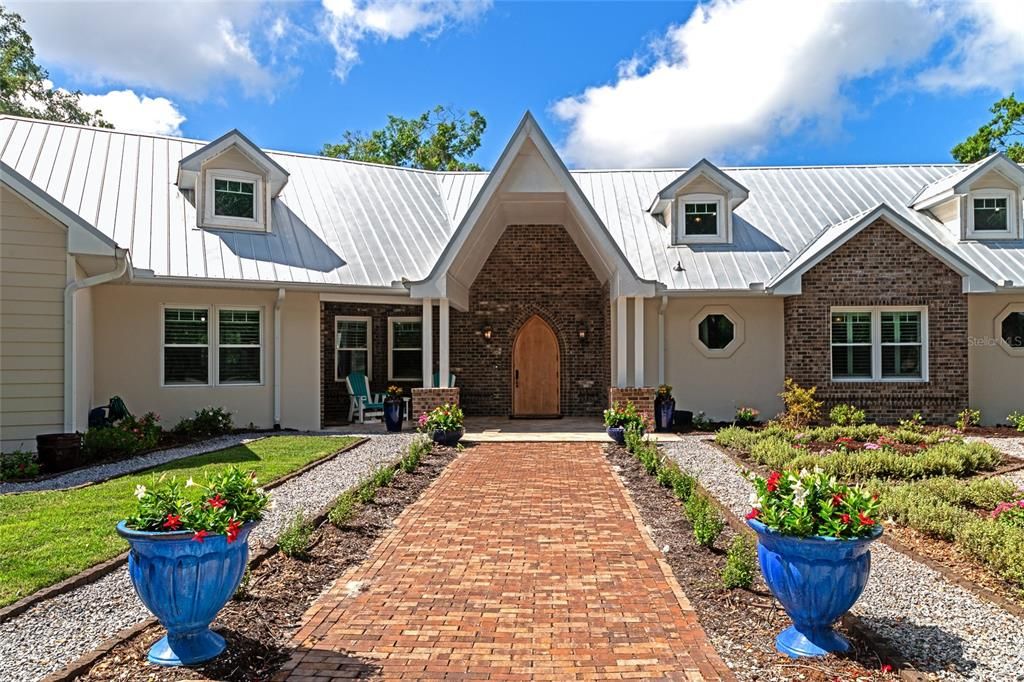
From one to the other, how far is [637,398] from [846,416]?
432 centimetres

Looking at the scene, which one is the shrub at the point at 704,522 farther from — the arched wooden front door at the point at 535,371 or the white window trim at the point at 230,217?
the white window trim at the point at 230,217

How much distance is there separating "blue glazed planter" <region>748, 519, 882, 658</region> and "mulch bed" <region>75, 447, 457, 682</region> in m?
2.91


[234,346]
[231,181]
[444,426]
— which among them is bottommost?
[444,426]

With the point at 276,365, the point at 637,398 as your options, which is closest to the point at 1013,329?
the point at 637,398

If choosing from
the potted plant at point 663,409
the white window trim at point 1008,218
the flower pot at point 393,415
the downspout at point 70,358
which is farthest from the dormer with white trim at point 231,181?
the white window trim at point 1008,218

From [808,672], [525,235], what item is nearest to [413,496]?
[808,672]

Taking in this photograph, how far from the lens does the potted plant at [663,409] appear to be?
549 inches

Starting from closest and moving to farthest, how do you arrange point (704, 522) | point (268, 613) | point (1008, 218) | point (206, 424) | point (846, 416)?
point (268, 613) < point (704, 522) < point (206, 424) < point (846, 416) < point (1008, 218)

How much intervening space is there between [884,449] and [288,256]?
11491mm

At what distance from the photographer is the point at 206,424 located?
43.8 ft

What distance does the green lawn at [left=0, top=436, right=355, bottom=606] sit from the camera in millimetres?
5422

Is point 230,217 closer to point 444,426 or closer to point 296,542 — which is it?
point 444,426

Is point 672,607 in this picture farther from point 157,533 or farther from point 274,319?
point 274,319

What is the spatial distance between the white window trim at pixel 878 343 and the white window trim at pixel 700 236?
10.0 feet
